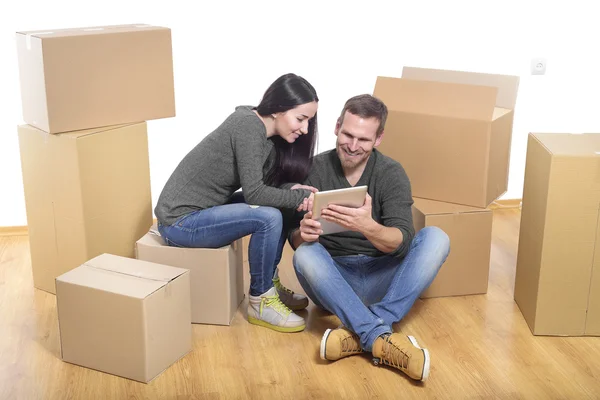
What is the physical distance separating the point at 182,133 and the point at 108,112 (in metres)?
0.78

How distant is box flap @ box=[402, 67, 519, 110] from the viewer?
118 inches

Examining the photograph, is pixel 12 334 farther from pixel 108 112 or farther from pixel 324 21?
pixel 324 21

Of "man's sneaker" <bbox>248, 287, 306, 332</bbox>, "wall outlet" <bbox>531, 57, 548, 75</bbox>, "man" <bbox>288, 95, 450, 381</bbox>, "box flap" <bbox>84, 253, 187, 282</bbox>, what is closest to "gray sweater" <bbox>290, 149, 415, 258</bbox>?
"man" <bbox>288, 95, 450, 381</bbox>

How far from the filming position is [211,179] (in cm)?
248

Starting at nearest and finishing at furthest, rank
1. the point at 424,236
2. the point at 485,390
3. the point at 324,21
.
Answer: the point at 485,390, the point at 424,236, the point at 324,21

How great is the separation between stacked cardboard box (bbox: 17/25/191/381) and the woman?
21 cm

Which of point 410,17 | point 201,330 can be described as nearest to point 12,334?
point 201,330

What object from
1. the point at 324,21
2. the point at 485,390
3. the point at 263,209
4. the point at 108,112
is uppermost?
the point at 324,21

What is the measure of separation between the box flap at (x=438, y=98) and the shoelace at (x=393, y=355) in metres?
0.91

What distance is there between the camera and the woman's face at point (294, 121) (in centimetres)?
238

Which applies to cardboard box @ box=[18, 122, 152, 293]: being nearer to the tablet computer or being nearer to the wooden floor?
the wooden floor

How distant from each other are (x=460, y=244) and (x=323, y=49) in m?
1.20

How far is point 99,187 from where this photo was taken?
2672 millimetres

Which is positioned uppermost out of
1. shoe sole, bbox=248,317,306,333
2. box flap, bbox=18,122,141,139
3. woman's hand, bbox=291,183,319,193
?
box flap, bbox=18,122,141,139
